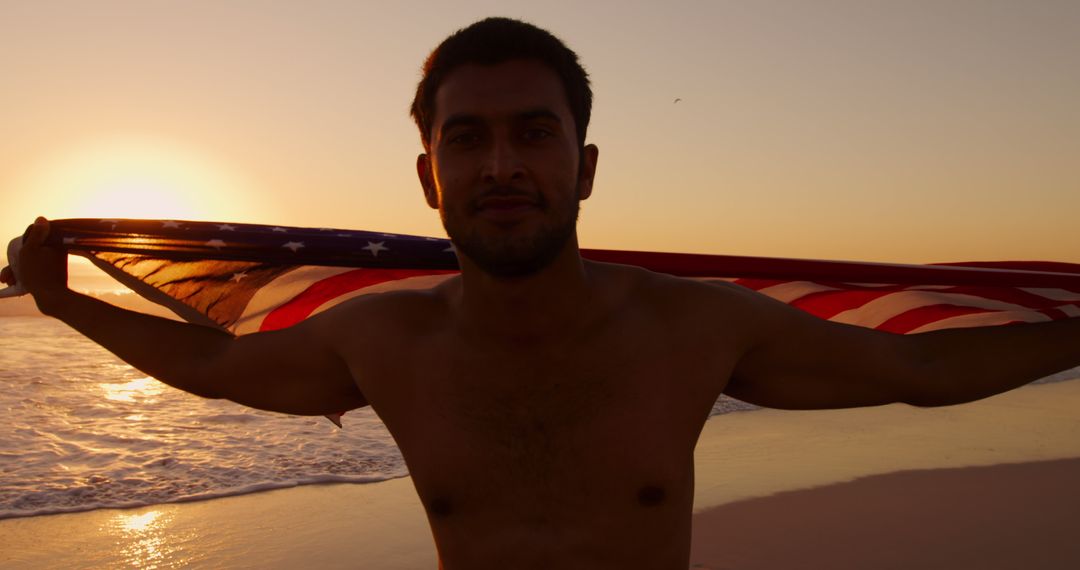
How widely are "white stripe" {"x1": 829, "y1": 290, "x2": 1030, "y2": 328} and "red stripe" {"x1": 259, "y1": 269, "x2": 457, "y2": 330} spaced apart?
1.82 metres

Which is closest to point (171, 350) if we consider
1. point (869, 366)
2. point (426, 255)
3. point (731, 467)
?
point (426, 255)

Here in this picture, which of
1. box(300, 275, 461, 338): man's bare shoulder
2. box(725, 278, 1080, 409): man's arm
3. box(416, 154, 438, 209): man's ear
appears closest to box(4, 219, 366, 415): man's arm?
box(300, 275, 461, 338): man's bare shoulder

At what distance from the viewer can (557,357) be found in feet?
7.55

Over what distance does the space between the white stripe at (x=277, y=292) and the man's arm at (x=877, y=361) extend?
2045mm

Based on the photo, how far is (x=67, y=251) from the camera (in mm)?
2938

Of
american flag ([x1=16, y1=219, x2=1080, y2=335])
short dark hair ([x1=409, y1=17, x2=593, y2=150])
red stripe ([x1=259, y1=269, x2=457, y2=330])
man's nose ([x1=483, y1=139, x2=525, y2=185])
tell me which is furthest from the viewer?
red stripe ([x1=259, y1=269, x2=457, y2=330])

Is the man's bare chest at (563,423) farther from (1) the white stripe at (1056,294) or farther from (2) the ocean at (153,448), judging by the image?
(2) the ocean at (153,448)

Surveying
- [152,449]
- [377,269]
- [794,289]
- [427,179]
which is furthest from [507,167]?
[152,449]

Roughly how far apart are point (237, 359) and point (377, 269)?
41.2 inches

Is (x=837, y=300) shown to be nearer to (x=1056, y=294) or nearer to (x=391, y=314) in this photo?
(x=1056, y=294)

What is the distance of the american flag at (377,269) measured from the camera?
3.08 metres

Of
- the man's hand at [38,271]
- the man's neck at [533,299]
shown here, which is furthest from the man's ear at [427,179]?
the man's hand at [38,271]

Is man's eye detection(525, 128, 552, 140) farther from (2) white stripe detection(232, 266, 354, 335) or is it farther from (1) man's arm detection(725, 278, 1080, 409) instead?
(2) white stripe detection(232, 266, 354, 335)

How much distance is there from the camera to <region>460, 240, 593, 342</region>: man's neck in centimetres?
222
